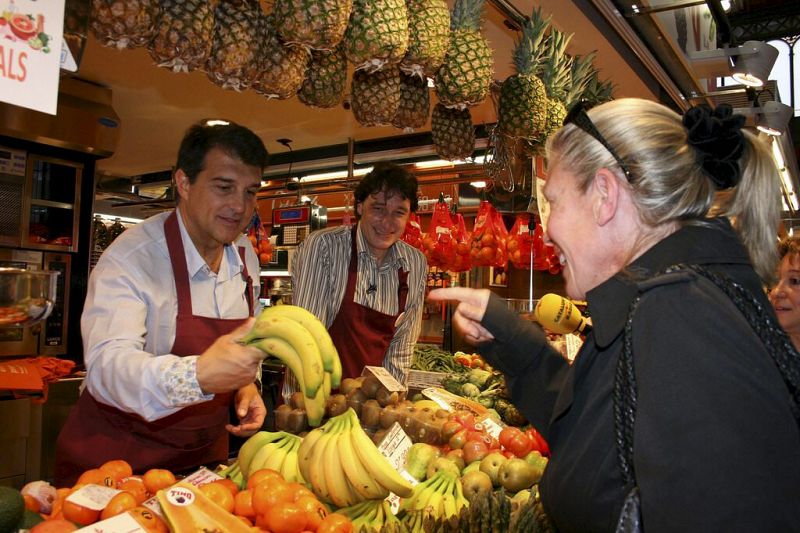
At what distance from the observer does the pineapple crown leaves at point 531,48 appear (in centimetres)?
338

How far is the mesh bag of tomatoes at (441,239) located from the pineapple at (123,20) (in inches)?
194

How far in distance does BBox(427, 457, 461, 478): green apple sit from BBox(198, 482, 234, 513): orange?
0.80m

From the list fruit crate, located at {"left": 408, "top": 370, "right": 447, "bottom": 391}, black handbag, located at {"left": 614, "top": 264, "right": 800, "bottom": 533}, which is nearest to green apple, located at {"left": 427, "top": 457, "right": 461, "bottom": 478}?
black handbag, located at {"left": 614, "top": 264, "right": 800, "bottom": 533}

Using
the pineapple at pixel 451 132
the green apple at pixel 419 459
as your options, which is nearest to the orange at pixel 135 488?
the green apple at pixel 419 459

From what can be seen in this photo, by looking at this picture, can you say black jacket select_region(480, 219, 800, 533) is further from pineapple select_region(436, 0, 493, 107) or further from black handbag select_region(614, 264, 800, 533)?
pineapple select_region(436, 0, 493, 107)

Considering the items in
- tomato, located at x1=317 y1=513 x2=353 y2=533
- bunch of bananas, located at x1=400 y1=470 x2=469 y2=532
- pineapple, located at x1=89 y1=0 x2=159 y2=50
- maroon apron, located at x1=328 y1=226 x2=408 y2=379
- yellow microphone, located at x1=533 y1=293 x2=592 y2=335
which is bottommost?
bunch of bananas, located at x1=400 y1=470 x2=469 y2=532

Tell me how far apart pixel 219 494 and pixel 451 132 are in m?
2.30

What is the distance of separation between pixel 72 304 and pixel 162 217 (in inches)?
182

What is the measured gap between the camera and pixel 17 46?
114 centimetres

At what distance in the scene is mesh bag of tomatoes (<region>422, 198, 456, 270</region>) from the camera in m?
6.60

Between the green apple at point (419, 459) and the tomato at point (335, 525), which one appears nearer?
the tomato at point (335, 525)

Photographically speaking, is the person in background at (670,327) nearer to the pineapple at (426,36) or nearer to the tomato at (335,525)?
the tomato at (335,525)

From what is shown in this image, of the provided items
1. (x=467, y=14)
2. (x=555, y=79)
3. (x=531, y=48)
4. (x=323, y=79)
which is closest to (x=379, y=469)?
(x=323, y=79)

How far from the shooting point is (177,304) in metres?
2.54
